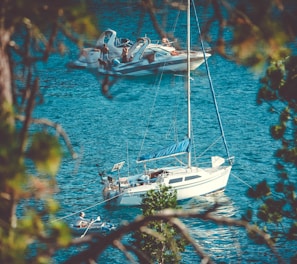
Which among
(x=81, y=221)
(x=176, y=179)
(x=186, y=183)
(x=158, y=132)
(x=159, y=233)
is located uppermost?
(x=159, y=233)

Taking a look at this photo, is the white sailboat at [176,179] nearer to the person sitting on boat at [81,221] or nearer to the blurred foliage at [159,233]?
the person sitting on boat at [81,221]

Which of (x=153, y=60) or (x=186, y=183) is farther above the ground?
(x=153, y=60)

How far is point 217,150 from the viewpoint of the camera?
33.9 metres

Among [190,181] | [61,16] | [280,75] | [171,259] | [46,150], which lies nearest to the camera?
[46,150]

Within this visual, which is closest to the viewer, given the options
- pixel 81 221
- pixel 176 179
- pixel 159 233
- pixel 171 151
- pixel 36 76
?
pixel 36 76

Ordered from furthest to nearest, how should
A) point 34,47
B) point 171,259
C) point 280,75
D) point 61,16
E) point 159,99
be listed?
point 159,99
point 171,259
point 280,75
point 34,47
point 61,16

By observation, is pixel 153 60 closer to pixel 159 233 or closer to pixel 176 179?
pixel 176 179

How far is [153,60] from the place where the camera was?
162 ft

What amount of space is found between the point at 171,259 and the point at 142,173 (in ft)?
38.1

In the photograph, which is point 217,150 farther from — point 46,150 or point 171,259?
point 46,150

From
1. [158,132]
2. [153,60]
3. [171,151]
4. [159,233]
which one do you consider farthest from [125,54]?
[159,233]

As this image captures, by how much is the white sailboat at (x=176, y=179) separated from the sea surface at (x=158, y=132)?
0.42 m

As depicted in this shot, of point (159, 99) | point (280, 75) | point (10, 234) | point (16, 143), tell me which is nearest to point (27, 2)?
point (16, 143)

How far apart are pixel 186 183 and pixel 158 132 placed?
683 cm
